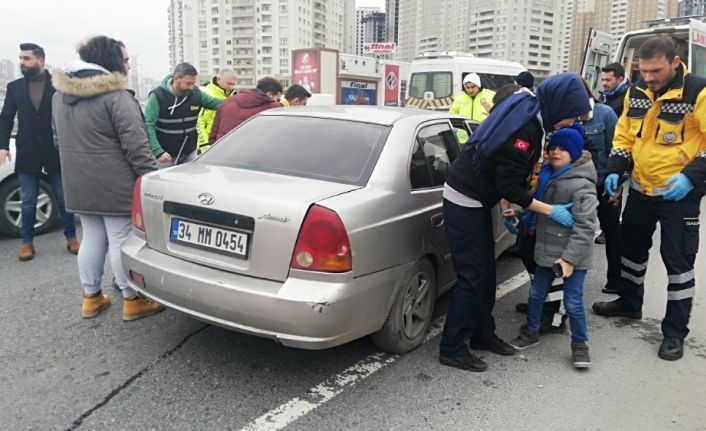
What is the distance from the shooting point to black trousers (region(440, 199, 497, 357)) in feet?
10.3

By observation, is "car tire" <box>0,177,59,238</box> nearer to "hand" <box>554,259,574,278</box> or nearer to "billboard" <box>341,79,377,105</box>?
"hand" <box>554,259,574,278</box>

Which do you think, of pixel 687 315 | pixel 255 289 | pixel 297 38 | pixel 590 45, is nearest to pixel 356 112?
pixel 255 289

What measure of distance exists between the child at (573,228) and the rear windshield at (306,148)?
105 centimetres

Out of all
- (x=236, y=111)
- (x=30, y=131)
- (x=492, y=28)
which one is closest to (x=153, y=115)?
(x=236, y=111)

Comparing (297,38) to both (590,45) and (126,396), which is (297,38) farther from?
(126,396)

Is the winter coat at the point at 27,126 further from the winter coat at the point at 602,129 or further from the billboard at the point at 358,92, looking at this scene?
the billboard at the point at 358,92

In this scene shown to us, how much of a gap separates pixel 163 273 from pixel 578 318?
8.13 feet

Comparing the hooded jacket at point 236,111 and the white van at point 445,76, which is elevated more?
the white van at point 445,76

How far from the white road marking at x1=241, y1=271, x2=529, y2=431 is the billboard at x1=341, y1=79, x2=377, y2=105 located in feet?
82.3

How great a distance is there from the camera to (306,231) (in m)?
2.66

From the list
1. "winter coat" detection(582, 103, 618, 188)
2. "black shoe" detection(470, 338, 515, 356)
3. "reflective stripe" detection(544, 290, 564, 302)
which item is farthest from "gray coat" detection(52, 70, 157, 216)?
"winter coat" detection(582, 103, 618, 188)

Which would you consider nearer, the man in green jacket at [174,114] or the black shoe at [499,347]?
the black shoe at [499,347]

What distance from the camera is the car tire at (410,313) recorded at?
3158 mm

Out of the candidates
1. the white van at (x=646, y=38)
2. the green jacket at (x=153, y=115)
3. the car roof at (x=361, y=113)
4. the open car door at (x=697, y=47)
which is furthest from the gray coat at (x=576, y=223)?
the open car door at (x=697, y=47)
